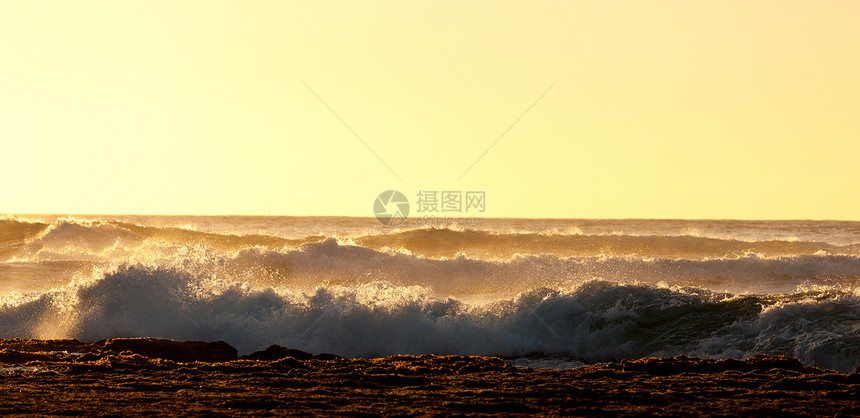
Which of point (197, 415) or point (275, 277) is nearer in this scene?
point (197, 415)

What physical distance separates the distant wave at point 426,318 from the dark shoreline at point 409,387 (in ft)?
11.8

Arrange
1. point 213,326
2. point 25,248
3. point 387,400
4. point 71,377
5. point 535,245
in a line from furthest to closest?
point 535,245 < point 25,248 < point 213,326 < point 71,377 < point 387,400

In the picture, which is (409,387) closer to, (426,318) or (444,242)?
(426,318)

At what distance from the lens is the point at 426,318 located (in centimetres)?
1454

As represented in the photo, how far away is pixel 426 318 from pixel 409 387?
639 centimetres

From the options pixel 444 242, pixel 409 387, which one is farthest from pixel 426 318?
pixel 444 242

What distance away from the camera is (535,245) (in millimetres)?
41312

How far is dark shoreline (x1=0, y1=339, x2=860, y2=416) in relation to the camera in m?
7.02

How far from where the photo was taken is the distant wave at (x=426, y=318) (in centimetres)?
1312

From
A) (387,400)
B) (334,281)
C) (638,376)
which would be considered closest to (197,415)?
(387,400)

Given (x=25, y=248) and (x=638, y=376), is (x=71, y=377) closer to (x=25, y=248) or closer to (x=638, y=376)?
(x=638, y=376)

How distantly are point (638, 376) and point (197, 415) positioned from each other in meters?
4.65

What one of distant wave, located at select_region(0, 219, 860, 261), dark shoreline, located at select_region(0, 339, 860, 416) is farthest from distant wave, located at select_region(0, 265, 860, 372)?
distant wave, located at select_region(0, 219, 860, 261)

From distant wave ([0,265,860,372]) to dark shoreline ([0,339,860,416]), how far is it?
3.59 metres
